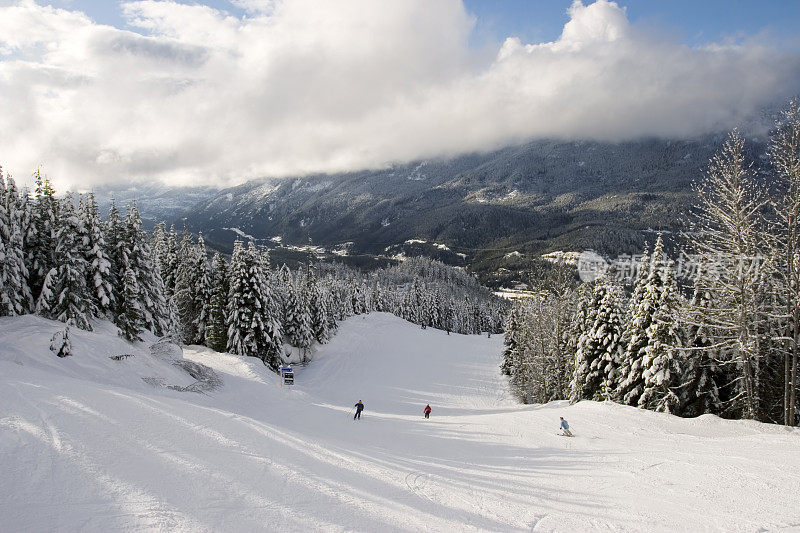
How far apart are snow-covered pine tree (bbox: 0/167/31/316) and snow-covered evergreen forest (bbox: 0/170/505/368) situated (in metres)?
0.07

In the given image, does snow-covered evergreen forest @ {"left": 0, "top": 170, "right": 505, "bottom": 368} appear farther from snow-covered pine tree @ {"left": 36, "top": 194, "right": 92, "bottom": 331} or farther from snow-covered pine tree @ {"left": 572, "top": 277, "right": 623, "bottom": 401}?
snow-covered pine tree @ {"left": 572, "top": 277, "right": 623, "bottom": 401}

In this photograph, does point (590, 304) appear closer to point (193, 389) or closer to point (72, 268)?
point (193, 389)

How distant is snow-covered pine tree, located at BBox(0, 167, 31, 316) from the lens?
26.9 meters

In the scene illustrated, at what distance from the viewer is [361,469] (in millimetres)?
11734

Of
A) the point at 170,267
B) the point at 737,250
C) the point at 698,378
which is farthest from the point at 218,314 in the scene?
the point at 737,250

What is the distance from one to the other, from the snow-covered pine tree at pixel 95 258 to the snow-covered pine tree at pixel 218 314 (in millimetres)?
9281

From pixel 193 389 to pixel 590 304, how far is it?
89.7ft

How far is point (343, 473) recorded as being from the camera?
1111cm

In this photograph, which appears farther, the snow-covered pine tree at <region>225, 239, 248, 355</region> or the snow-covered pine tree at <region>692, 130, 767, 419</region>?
the snow-covered pine tree at <region>225, 239, 248, 355</region>

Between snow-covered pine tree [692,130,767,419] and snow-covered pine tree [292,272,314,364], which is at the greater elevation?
snow-covered pine tree [692,130,767,419]

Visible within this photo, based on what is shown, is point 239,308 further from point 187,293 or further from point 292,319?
point 292,319

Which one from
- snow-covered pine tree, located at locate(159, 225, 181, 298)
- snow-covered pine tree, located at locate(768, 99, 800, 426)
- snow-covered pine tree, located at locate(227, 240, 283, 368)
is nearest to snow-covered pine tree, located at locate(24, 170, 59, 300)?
snow-covered pine tree, located at locate(227, 240, 283, 368)

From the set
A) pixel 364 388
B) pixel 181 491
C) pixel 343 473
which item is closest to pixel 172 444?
pixel 181 491

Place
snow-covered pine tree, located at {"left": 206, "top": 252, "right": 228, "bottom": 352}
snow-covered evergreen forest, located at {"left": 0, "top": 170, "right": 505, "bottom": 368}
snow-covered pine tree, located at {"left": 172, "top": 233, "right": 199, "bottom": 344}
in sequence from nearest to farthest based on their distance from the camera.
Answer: snow-covered evergreen forest, located at {"left": 0, "top": 170, "right": 505, "bottom": 368}
snow-covered pine tree, located at {"left": 206, "top": 252, "right": 228, "bottom": 352}
snow-covered pine tree, located at {"left": 172, "top": 233, "right": 199, "bottom": 344}
